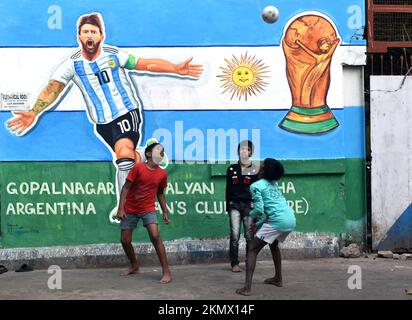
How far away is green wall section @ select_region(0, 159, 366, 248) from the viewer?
834 centimetres

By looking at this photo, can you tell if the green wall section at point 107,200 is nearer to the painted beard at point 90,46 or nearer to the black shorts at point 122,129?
the black shorts at point 122,129

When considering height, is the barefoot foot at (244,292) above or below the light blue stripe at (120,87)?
below

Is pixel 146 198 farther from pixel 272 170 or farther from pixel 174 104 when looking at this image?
pixel 174 104

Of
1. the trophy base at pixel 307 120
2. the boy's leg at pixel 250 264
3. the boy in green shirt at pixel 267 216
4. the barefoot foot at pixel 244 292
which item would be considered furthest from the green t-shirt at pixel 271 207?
the trophy base at pixel 307 120

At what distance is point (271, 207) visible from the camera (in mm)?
6570

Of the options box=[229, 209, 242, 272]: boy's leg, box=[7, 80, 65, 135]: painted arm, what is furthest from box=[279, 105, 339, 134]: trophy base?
box=[7, 80, 65, 135]: painted arm

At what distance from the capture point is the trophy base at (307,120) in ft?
27.9

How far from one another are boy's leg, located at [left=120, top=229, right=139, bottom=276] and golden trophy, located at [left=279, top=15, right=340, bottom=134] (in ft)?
9.05

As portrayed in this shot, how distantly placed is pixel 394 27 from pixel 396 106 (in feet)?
4.00

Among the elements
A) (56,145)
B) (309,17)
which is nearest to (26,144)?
(56,145)

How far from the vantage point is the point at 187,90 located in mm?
8445

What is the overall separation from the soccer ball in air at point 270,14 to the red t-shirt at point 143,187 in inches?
111

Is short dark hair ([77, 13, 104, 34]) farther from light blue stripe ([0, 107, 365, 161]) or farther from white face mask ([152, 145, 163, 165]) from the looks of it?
white face mask ([152, 145, 163, 165])

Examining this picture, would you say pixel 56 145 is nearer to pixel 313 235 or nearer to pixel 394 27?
pixel 313 235
